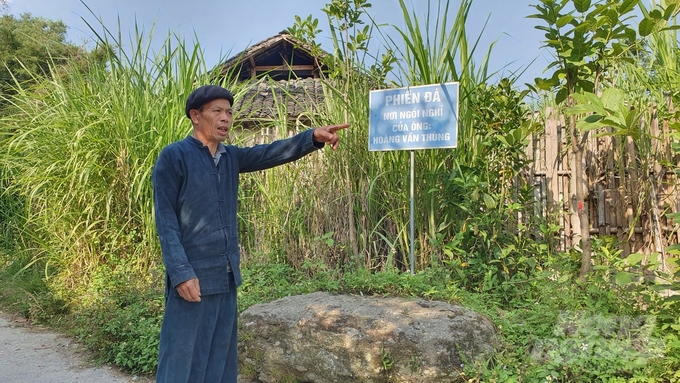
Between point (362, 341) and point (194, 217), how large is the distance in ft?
3.95

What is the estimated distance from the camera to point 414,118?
403 cm

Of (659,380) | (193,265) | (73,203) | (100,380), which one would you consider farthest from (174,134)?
(659,380)

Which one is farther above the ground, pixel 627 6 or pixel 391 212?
pixel 627 6

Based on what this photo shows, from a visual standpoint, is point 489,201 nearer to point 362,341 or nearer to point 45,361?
point 362,341

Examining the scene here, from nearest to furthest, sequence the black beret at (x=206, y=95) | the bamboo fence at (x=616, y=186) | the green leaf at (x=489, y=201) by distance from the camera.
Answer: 1. the black beret at (x=206, y=95)
2. the green leaf at (x=489, y=201)
3. the bamboo fence at (x=616, y=186)

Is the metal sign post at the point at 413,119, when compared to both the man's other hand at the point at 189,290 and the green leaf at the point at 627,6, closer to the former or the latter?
the green leaf at the point at 627,6

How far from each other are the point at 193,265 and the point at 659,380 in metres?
2.36

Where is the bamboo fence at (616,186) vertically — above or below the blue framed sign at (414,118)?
below

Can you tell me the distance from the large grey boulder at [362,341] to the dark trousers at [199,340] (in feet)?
2.23

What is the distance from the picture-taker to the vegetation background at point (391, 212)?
321 cm

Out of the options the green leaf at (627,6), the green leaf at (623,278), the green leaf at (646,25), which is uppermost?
the green leaf at (627,6)

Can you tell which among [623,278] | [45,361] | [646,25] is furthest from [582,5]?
[45,361]

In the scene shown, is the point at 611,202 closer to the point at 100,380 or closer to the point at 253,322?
the point at 253,322

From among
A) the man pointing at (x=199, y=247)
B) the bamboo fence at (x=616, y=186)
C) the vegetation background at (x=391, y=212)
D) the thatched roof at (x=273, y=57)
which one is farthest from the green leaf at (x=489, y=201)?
the thatched roof at (x=273, y=57)
